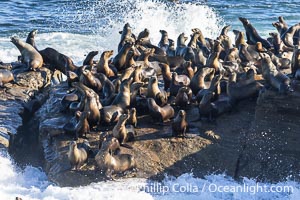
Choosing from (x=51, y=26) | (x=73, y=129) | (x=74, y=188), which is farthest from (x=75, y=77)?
(x=51, y=26)

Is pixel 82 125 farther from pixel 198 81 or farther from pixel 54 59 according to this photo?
pixel 54 59

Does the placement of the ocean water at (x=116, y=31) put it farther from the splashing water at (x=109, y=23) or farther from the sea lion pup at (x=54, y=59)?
the sea lion pup at (x=54, y=59)

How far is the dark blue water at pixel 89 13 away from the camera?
25.6 metres

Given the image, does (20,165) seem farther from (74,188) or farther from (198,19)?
(198,19)

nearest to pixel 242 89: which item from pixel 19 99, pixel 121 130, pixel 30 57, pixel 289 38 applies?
pixel 121 130

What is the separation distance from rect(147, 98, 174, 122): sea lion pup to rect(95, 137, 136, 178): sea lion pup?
139cm

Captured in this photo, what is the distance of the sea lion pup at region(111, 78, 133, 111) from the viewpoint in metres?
10.9

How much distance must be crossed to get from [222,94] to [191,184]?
265 cm

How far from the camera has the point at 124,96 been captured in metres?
11.0

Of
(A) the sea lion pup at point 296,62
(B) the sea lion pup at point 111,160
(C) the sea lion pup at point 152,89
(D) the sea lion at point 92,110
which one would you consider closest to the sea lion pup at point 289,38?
(A) the sea lion pup at point 296,62

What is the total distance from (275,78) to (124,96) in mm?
2814

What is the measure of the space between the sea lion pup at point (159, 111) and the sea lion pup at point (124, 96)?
452 millimetres

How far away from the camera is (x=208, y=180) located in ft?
31.6

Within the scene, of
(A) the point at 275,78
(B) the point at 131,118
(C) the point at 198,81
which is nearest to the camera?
(B) the point at 131,118
